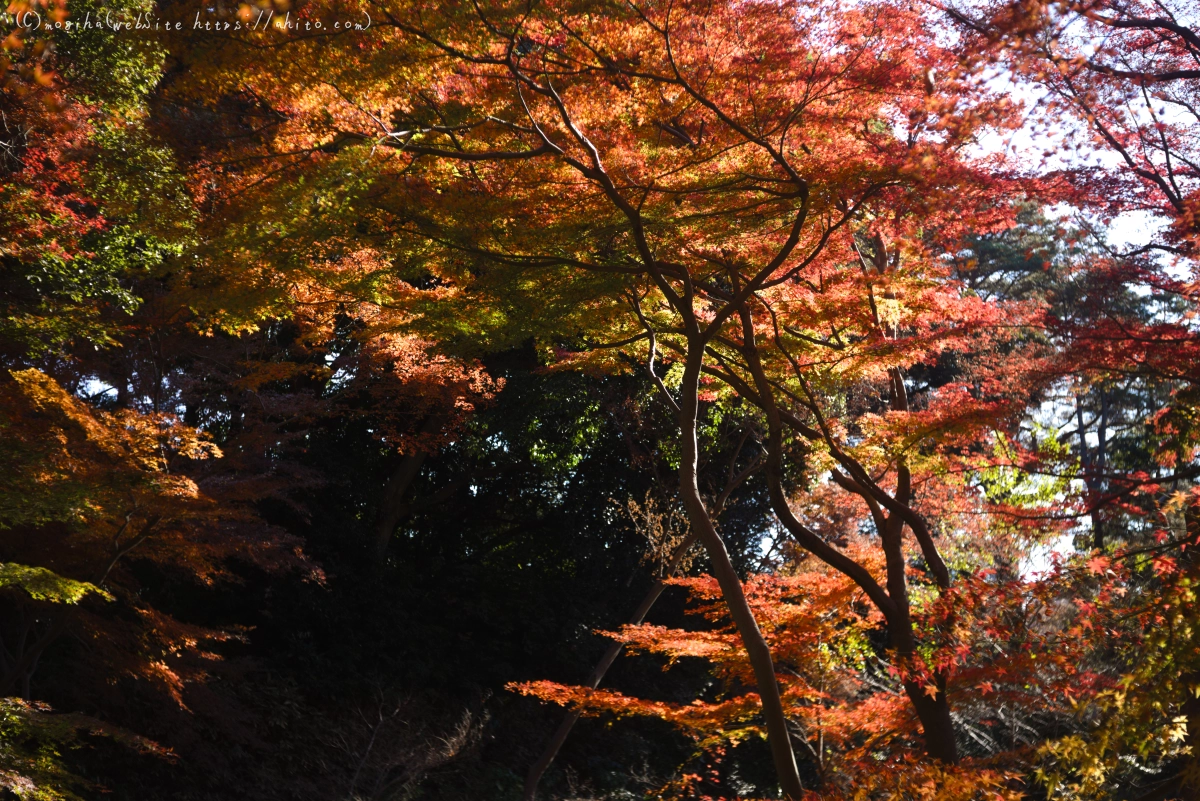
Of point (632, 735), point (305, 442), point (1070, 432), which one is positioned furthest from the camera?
point (1070, 432)

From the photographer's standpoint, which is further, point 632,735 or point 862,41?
point 632,735

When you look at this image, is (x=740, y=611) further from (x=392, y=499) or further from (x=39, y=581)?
(x=392, y=499)

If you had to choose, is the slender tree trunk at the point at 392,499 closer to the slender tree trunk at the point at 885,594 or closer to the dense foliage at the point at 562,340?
the dense foliage at the point at 562,340

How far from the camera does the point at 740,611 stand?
204 inches

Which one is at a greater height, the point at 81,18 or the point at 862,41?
the point at 81,18

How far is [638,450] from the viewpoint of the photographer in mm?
12031

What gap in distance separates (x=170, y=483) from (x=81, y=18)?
12.5 feet

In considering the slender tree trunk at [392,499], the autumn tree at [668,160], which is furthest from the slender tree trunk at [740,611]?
the slender tree trunk at [392,499]

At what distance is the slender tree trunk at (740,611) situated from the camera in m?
5.08

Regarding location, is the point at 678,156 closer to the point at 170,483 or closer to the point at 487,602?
the point at 170,483

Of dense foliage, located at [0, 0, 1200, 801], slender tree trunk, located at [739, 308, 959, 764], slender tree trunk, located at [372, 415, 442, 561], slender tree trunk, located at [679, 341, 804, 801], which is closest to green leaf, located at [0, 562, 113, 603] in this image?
dense foliage, located at [0, 0, 1200, 801]

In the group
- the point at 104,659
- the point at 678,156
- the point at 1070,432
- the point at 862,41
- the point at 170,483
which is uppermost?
the point at 1070,432

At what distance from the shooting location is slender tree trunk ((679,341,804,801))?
16.7 ft

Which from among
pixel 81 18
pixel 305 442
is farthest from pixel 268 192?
pixel 305 442
